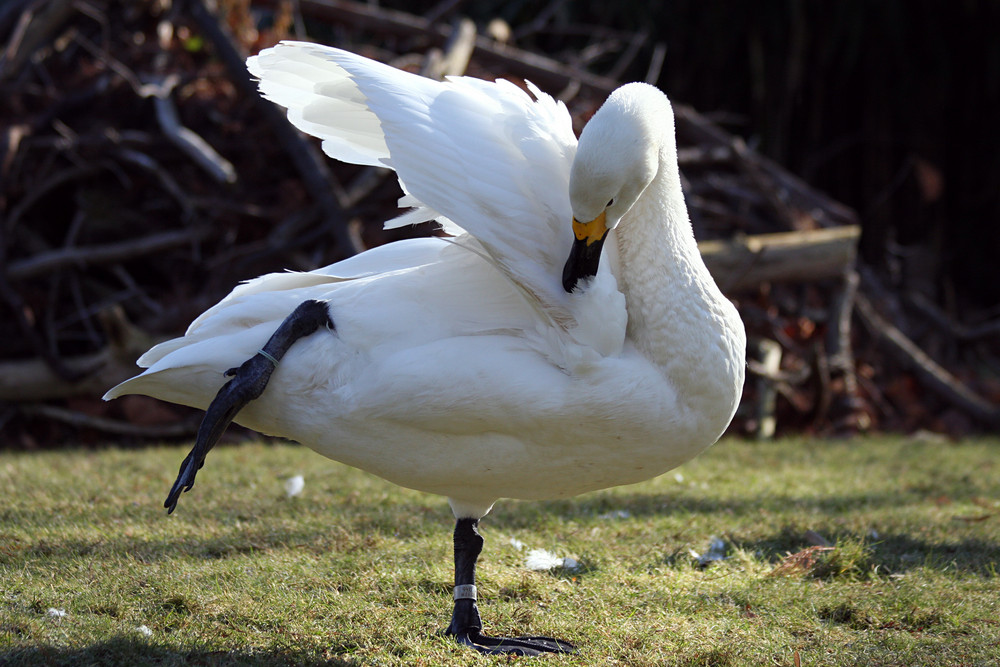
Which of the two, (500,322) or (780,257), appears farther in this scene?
(780,257)

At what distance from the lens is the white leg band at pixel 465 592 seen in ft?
9.59

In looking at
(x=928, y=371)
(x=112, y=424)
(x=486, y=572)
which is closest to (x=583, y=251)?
(x=486, y=572)

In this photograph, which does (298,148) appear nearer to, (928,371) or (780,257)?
(780,257)

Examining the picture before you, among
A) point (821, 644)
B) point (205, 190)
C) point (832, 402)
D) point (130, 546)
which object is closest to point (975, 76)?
point (832, 402)

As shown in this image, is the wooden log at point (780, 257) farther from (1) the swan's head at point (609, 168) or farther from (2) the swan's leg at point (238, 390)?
(2) the swan's leg at point (238, 390)

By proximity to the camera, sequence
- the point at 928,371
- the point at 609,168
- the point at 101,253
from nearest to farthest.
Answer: the point at 609,168 → the point at 101,253 → the point at 928,371

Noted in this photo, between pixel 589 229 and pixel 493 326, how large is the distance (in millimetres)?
398

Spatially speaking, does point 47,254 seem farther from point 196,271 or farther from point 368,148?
point 368,148

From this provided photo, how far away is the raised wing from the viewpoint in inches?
100

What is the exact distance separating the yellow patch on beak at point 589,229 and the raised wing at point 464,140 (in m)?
0.11

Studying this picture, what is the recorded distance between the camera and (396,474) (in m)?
2.82

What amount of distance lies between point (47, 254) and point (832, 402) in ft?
17.3

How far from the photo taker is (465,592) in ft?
9.62

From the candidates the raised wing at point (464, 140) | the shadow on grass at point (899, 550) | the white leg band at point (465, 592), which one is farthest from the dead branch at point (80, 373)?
the shadow on grass at point (899, 550)
